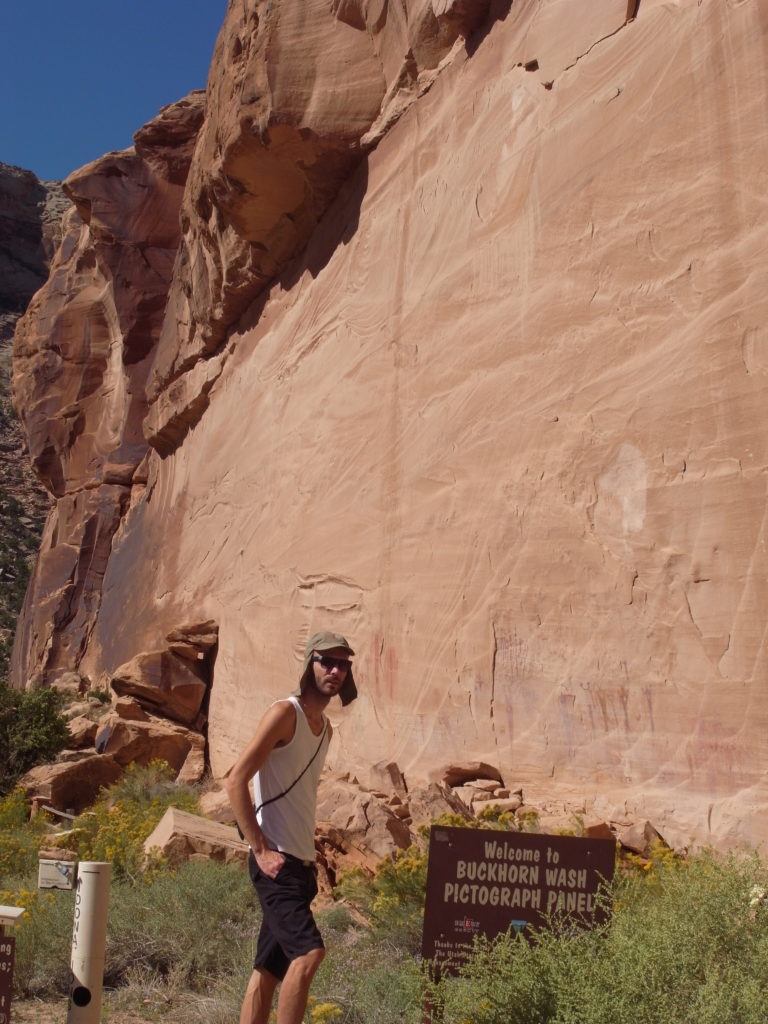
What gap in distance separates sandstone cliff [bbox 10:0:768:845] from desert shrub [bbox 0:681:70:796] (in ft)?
3.65

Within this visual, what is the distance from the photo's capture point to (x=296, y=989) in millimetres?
3107

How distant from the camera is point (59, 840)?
742 centimetres

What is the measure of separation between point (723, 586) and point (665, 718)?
2.76 ft

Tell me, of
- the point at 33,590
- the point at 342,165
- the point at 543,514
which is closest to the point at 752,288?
the point at 543,514

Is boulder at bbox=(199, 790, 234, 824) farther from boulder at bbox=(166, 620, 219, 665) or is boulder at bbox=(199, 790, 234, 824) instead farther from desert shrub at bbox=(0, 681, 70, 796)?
boulder at bbox=(166, 620, 219, 665)

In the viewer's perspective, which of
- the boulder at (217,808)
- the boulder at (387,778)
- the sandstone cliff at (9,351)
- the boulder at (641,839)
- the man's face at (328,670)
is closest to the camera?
the man's face at (328,670)

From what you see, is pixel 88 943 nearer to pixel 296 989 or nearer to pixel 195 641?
pixel 296 989

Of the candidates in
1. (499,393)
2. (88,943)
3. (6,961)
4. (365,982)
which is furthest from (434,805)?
(6,961)

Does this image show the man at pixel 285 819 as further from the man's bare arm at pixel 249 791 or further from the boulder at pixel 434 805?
the boulder at pixel 434 805

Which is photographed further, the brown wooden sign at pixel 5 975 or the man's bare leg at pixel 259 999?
the man's bare leg at pixel 259 999

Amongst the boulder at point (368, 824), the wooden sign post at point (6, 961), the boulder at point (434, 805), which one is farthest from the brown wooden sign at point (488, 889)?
the boulder at point (434, 805)

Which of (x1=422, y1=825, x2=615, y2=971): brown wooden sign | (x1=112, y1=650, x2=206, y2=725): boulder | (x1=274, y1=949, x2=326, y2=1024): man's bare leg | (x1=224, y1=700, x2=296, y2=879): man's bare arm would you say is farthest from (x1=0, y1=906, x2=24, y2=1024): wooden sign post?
(x1=112, y1=650, x2=206, y2=725): boulder

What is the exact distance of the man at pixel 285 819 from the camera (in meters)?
3.25

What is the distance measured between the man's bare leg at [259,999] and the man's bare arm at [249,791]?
1.15 ft
